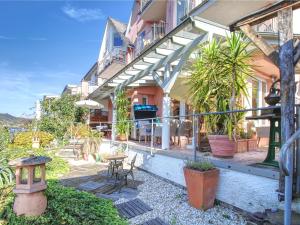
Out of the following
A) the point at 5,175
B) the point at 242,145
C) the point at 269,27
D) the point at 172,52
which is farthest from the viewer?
the point at 269,27

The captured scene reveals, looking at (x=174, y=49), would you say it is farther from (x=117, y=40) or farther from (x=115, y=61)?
(x=117, y=40)

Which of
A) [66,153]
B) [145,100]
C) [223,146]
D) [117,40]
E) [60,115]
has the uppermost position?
[117,40]

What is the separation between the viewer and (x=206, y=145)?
769 centimetres

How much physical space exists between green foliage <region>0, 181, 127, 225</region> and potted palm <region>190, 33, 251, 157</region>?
302 centimetres

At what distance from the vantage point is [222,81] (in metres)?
6.46

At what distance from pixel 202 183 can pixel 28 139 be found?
1106 cm

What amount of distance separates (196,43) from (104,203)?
5.31 m

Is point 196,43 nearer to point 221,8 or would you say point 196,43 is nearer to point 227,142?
point 221,8

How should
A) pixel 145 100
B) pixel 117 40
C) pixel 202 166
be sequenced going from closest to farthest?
pixel 202 166 < pixel 145 100 < pixel 117 40

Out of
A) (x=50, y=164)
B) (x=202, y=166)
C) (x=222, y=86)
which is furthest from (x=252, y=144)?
(x=50, y=164)

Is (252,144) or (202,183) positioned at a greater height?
(252,144)

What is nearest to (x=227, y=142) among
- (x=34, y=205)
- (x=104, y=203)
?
(x=104, y=203)

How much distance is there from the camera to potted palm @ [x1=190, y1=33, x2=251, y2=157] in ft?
20.2

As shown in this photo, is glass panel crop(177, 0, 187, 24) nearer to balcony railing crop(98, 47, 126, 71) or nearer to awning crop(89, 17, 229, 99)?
awning crop(89, 17, 229, 99)
